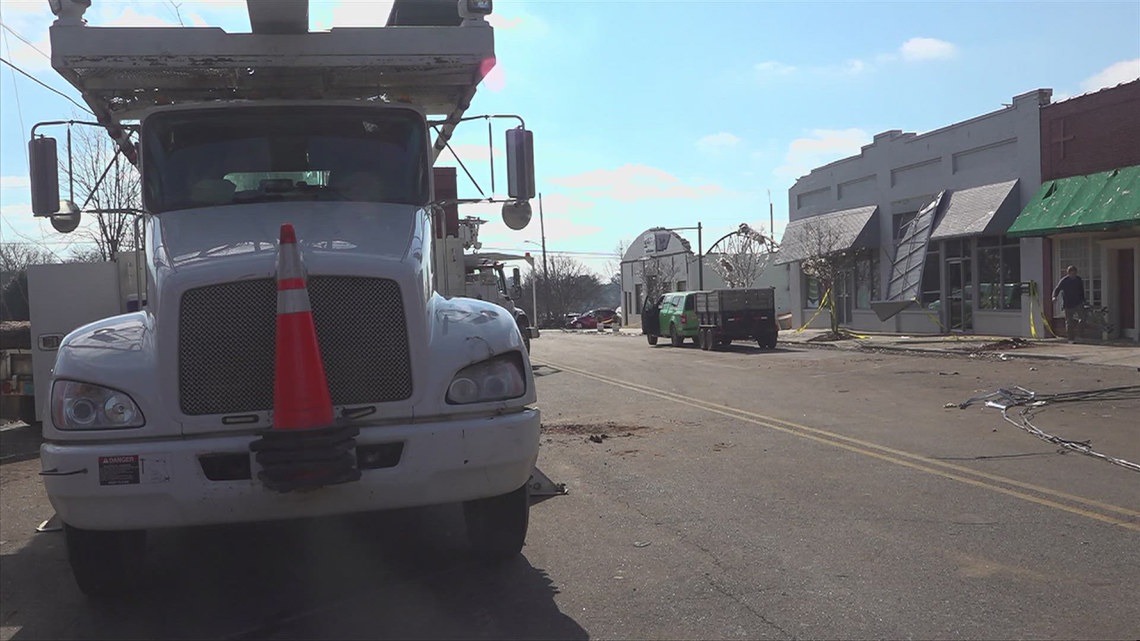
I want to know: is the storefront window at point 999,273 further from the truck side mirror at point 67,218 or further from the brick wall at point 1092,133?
the truck side mirror at point 67,218

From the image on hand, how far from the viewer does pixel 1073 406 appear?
11.2 meters

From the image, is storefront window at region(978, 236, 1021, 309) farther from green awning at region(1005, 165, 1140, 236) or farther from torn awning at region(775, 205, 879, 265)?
torn awning at region(775, 205, 879, 265)

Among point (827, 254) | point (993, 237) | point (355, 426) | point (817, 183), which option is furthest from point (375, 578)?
point (817, 183)

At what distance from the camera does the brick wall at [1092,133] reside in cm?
2000

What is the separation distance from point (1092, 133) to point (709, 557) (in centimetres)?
2020

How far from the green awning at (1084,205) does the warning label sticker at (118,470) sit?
65.1 feet

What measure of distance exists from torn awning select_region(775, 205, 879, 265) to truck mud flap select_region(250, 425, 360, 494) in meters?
26.6

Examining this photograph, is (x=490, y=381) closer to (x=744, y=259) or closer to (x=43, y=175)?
(x=43, y=175)

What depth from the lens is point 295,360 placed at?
4.07 metres

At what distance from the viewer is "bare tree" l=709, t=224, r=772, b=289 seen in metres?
51.7

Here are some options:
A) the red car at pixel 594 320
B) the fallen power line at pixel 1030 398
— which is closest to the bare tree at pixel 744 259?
the red car at pixel 594 320

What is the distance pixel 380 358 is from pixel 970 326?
A: 79.9ft

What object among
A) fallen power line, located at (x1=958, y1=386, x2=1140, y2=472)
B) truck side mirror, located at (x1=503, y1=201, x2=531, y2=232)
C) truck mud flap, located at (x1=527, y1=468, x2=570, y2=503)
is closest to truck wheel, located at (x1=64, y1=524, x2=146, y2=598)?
truck mud flap, located at (x1=527, y1=468, x2=570, y2=503)

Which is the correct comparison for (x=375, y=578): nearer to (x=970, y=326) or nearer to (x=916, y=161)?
(x=970, y=326)
